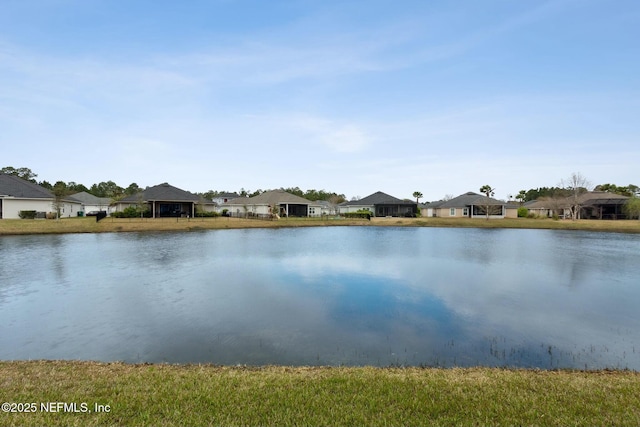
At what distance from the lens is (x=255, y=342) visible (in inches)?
301

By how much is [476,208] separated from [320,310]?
2301 inches

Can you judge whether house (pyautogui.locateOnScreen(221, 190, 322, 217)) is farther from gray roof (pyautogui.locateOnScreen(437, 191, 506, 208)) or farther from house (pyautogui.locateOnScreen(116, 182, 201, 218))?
gray roof (pyautogui.locateOnScreen(437, 191, 506, 208))

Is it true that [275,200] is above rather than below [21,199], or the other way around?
above

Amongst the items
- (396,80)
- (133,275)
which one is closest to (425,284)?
(133,275)

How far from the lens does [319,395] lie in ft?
14.6

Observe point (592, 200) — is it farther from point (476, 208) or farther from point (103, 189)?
point (103, 189)

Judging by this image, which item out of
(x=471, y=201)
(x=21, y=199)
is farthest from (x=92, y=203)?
(x=471, y=201)

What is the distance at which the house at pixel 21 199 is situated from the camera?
37844 millimetres

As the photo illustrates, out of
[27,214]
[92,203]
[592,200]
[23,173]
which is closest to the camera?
[27,214]

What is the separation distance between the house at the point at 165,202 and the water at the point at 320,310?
28.4 m

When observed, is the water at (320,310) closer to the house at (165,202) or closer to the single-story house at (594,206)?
the house at (165,202)

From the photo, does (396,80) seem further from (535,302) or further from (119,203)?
(119,203)

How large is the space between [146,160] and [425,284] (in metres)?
36.6

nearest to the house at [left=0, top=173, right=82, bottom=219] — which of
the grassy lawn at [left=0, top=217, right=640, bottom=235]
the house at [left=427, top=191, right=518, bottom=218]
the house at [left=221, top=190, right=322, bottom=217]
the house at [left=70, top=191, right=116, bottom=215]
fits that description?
the grassy lawn at [left=0, top=217, right=640, bottom=235]
